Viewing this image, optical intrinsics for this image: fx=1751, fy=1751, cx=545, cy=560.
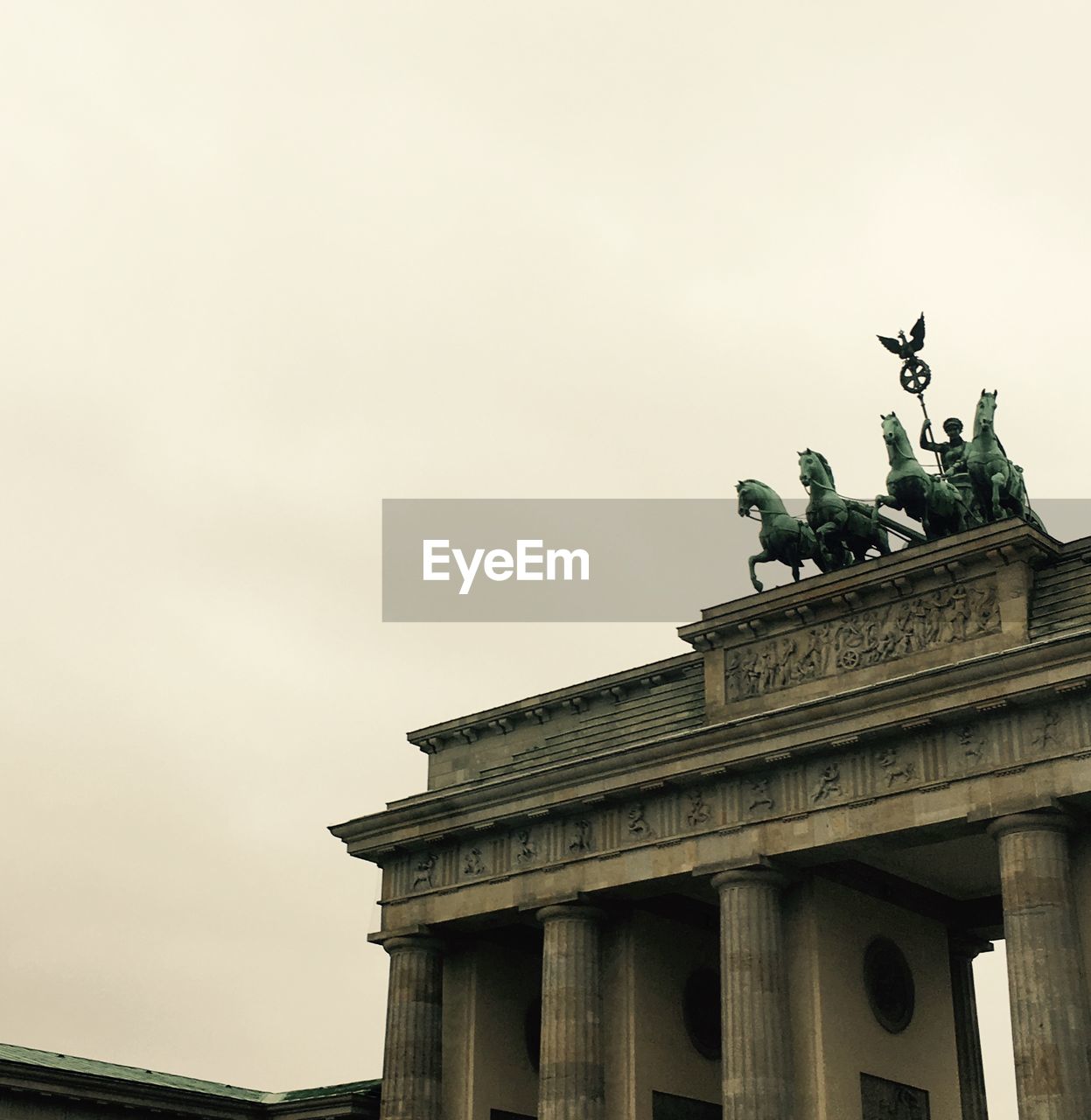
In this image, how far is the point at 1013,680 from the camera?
30656 millimetres

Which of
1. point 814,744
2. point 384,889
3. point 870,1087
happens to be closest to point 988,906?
point 870,1087

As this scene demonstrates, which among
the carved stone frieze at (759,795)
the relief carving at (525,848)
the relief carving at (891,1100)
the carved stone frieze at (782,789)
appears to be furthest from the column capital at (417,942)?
the relief carving at (891,1100)

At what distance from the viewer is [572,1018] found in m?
35.6

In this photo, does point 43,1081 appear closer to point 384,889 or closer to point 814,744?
point 384,889

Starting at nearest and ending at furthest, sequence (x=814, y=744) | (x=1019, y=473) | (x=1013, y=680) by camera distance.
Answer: (x=1013, y=680)
(x=814, y=744)
(x=1019, y=473)

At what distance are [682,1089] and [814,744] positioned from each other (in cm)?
888

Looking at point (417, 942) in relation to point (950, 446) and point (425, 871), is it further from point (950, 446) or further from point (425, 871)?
point (950, 446)

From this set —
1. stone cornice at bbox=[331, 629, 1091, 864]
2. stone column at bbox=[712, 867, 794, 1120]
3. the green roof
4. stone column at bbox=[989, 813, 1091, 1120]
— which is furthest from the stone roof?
stone column at bbox=[989, 813, 1091, 1120]

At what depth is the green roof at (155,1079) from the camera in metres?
39.3

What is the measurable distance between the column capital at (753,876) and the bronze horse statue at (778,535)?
238 inches

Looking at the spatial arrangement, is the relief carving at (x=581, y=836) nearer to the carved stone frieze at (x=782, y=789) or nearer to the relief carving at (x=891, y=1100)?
the carved stone frieze at (x=782, y=789)

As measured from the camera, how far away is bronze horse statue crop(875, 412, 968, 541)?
34.9 m

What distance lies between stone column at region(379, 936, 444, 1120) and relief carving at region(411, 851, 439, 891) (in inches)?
45.0

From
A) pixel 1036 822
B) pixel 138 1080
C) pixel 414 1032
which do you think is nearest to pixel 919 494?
pixel 1036 822
